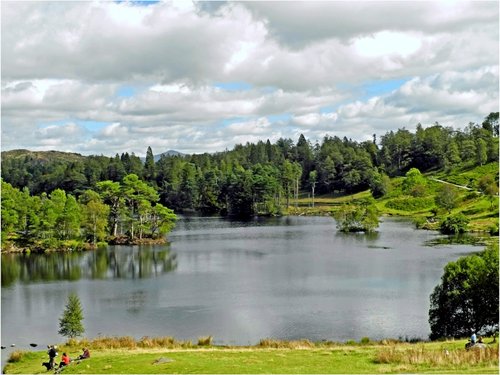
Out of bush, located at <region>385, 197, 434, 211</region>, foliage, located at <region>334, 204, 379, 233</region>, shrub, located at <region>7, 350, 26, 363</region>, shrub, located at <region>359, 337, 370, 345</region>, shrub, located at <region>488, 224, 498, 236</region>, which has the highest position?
bush, located at <region>385, 197, 434, 211</region>

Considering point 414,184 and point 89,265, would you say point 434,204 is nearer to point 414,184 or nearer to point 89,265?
point 414,184

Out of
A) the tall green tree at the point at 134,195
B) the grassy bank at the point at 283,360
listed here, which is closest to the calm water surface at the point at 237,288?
the grassy bank at the point at 283,360

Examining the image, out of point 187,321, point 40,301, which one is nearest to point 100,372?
point 187,321

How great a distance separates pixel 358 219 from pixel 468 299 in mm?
81608

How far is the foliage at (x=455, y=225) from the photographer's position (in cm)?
11412

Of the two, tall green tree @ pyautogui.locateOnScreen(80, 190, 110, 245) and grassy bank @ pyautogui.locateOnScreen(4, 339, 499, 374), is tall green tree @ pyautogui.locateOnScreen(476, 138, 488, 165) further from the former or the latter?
grassy bank @ pyautogui.locateOnScreen(4, 339, 499, 374)

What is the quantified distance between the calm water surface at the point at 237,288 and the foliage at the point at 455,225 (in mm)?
9786

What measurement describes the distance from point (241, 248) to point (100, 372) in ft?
224

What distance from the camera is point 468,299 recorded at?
43125mm

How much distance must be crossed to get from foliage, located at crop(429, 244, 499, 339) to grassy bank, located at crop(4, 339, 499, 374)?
24.0 feet

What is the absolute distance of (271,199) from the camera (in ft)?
598

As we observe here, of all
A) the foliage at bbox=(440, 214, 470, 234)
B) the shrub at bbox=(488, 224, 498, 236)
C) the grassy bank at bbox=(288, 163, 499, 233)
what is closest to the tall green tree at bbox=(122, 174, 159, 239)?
the grassy bank at bbox=(288, 163, 499, 233)

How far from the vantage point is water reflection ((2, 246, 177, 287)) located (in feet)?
249

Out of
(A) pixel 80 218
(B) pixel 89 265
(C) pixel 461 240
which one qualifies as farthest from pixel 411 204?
(B) pixel 89 265
